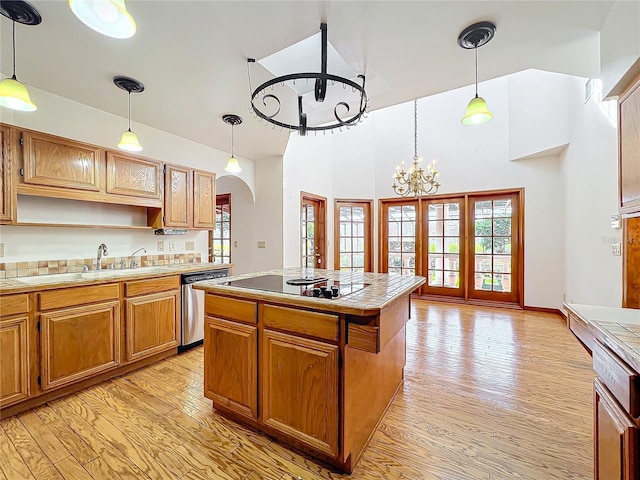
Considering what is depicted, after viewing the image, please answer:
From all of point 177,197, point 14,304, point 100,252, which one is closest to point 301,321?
point 14,304

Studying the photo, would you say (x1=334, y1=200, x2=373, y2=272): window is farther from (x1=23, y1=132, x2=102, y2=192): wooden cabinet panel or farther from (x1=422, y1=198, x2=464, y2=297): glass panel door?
(x1=23, y1=132, x2=102, y2=192): wooden cabinet panel

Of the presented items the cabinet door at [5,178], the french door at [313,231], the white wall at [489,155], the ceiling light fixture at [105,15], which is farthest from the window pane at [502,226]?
the cabinet door at [5,178]

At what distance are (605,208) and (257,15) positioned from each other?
140 inches

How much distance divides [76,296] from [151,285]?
0.58m

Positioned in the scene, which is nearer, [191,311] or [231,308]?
[231,308]

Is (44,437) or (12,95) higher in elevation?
(12,95)

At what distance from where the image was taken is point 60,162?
2.43m

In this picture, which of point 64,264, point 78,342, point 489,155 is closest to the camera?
point 78,342

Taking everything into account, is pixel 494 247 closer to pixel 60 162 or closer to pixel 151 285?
pixel 151 285

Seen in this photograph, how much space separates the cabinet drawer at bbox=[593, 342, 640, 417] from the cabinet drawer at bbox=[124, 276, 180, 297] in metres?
3.15

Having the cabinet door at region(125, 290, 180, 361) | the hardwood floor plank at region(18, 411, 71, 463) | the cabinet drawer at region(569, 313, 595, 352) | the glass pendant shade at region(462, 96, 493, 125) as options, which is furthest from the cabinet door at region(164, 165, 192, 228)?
the cabinet drawer at region(569, 313, 595, 352)

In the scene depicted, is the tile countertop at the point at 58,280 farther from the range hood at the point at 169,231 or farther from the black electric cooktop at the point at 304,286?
the black electric cooktop at the point at 304,286

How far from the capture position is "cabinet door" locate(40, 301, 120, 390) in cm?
209

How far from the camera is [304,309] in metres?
1.55
